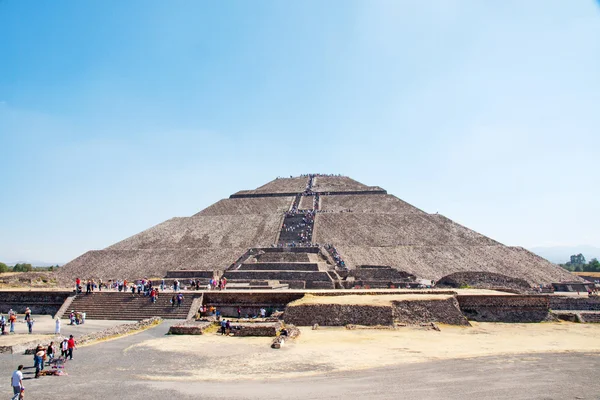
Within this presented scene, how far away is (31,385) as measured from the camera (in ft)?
31.3

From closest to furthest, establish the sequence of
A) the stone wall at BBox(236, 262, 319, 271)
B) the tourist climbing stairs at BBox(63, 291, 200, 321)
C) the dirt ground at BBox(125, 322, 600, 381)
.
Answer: the dirt ground at BBox(125, 322, 600, 381), the tourist climbing stairs at BBox(63, 291, 200, 321), the stone wall at BBox(236, 262, 319, 271)

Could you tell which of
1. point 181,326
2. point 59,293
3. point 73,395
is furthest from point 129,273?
point 73,395

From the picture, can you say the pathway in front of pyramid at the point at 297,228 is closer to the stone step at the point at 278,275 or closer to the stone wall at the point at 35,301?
the stone step at the point at 278,275

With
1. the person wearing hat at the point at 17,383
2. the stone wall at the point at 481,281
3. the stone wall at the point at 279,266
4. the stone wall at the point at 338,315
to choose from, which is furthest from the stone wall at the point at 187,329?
the stone wall at the point at 481,281

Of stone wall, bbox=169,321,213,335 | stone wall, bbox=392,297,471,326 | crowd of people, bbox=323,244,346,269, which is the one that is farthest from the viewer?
crowd of people, bbox=323,244,346,269

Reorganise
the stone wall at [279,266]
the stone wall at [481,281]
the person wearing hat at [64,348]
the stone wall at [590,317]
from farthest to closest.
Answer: the stone wall at [481,281]
the stone wall at [279,266]
the stone wall at [590,317]
the person wearing hat at [64,348]

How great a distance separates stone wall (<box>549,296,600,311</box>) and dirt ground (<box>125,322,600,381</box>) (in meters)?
7.00

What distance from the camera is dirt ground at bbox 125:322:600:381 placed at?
35.2 ft

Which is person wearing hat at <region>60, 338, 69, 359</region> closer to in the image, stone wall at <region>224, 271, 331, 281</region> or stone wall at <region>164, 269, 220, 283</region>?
stone wall at <region>224, 271, 331, 281</region>

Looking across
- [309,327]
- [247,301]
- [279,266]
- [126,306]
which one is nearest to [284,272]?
[279,266]

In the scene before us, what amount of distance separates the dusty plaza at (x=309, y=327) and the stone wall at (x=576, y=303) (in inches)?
3.1

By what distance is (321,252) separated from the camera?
34562mm

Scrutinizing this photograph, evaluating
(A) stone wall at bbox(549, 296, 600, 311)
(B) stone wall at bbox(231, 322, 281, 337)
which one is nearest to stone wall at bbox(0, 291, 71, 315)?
(B) stone wall at bbox(231, 322, 281, 337)

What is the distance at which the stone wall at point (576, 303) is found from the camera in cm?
2325
